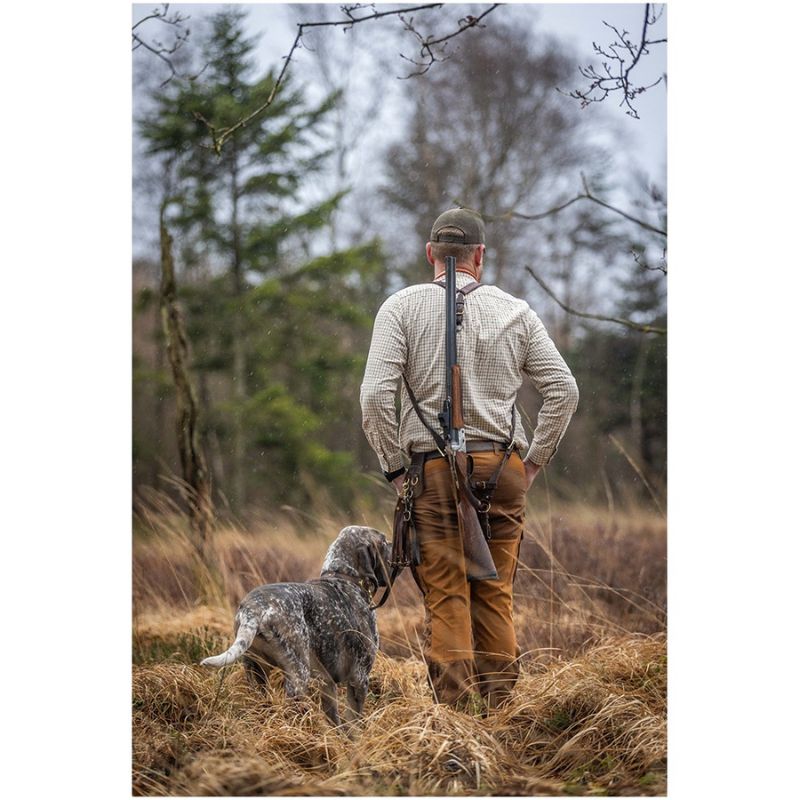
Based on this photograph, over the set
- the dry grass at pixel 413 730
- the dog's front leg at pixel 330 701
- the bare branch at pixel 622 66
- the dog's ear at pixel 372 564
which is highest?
the bare branch at pixel 622 66

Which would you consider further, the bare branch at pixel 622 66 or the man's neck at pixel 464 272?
the bare branch at pixel 622 66

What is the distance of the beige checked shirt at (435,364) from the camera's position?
3293 millimetres

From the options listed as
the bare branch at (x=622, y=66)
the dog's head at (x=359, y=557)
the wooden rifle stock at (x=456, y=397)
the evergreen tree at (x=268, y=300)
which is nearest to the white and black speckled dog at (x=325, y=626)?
the dog's head at (x=359, y=557)

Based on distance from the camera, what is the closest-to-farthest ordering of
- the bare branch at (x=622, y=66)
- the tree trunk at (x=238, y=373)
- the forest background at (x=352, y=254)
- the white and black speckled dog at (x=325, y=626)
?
the white and black speckled dog at (x=325, y=626), the bare branch at (x=622, y=66), the forest background at (x=352, y=254), the tree trunk at (x=238, y=373)

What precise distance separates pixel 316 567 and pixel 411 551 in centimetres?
273

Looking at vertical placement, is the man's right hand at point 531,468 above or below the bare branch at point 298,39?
below

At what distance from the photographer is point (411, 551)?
11.0 feet

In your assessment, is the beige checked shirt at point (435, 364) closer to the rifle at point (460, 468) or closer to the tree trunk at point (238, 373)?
the rifle at point (460, 468)

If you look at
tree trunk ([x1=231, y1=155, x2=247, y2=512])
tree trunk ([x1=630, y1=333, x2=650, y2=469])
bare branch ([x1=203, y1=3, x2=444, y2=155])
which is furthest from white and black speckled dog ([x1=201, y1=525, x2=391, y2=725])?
tree trunk ([x1=231, y1=155, x2=247, y2=512])

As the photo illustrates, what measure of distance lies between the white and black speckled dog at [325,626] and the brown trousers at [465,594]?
0.69 feet

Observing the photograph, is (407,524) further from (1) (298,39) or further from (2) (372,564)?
(1) (298,39)

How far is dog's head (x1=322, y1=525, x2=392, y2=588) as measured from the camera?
3385mm

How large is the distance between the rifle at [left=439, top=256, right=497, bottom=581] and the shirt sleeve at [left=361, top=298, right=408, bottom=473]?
0.57 feet

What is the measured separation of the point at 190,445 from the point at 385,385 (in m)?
2.38
